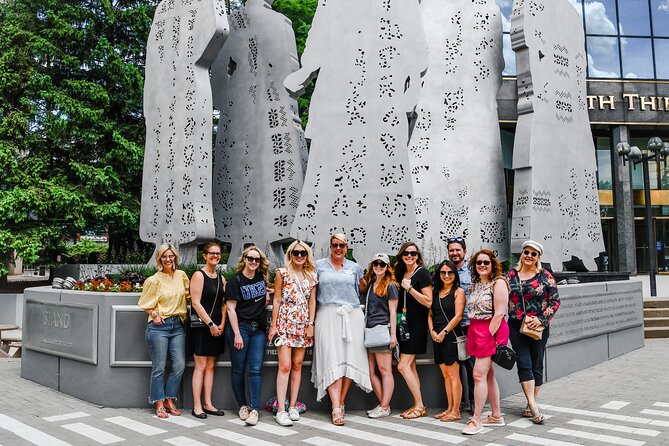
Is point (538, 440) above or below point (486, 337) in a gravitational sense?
below

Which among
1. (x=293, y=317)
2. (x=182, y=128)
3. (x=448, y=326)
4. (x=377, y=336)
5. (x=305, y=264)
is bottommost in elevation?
(x=377, y=336)

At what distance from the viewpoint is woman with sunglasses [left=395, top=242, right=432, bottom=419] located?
6.32m

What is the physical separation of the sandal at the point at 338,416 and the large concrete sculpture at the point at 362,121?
2.95 meters

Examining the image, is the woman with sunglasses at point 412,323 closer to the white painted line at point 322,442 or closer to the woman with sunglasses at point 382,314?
the woman with sunglasses at point 382,314

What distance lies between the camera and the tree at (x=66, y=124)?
16.6 m

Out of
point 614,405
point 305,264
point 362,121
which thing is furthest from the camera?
point 362,121

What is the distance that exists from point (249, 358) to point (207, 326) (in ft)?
1.95

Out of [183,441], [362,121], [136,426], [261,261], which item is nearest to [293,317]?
[261,261]

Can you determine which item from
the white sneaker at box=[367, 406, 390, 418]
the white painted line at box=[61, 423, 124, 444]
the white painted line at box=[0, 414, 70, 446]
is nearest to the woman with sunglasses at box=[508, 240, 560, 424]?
the white sneaker at box=[367, 406, 390, 418]

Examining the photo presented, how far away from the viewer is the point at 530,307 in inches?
241

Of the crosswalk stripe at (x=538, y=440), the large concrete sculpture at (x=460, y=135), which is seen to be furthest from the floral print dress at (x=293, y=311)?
the large concrete sculpture at (x=460, y=135)

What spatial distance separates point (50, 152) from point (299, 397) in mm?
14224

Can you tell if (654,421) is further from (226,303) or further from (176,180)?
(176,180)

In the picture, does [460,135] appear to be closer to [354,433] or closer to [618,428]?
[618,428]
